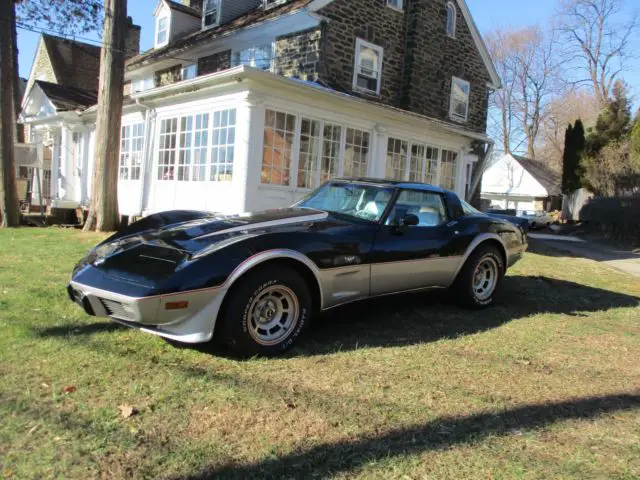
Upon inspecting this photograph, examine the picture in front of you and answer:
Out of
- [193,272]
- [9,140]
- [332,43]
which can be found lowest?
[193,272]

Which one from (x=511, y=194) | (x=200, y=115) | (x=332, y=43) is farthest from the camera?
(x=511, y=194)

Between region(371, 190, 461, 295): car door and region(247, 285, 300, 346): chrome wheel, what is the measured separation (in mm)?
938

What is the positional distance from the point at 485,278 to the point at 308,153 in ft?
19.9

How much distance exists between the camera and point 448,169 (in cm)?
1470

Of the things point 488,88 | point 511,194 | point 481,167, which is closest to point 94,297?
point 481,167

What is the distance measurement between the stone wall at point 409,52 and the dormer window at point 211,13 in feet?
17.1

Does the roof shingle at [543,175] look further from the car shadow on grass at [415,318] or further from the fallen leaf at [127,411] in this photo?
the fallen leaf at [127,411]

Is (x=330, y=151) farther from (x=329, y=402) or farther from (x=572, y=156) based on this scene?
(x=572, y=156)

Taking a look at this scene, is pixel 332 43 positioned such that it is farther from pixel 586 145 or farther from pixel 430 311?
pixel 586 145

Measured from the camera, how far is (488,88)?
20281 millimetres

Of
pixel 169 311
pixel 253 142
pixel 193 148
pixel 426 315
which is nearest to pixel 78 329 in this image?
pixel 169 311

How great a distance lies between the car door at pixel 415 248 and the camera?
183 inches

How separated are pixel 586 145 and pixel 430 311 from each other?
97.8 feet

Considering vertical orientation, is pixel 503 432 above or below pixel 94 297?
below
